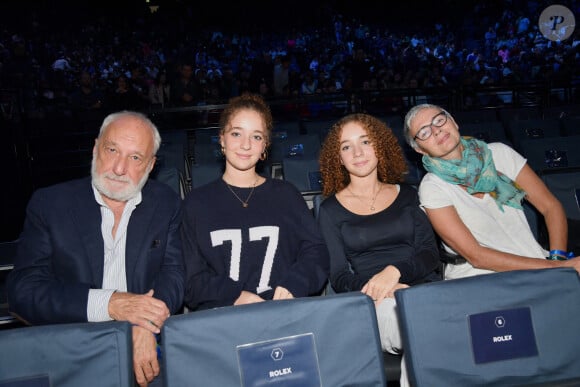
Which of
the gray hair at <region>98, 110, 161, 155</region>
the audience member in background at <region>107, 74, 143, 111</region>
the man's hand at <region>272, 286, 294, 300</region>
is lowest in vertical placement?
the man's hand at <region>272, 286, 294, 300</region>

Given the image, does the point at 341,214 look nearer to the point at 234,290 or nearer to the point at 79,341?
the point at 234,290

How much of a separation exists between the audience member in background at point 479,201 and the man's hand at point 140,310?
123 cm

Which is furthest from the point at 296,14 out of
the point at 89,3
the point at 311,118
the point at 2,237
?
the point at 2,237

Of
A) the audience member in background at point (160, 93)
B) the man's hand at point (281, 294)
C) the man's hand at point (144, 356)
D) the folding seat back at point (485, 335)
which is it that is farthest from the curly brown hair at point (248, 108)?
the audience member in background at point (160, 93)

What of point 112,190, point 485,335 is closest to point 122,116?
point 112,190

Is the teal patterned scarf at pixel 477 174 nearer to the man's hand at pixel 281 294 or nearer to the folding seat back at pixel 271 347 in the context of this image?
the man's hand at pixel 281 294

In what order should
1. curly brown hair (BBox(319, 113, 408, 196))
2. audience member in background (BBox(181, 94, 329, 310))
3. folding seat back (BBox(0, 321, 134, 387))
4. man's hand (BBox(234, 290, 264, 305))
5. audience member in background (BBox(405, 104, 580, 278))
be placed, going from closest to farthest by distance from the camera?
1. folding seat back (BBox(0, 321, 134, 387))
2. man's hand (BBox(234, 290, 264, 305))
3. audience member in background (BBox(181, 94, 329, 310))
4. audience member in background (BBox(405, 104, 580, 278))
5. curly brown hair (BBox(319, 113, 408, 196))

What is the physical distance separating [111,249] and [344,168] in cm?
117

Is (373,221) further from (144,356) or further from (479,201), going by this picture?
(144,356)

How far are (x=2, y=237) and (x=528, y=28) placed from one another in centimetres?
1322

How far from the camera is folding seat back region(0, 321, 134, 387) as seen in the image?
97cm

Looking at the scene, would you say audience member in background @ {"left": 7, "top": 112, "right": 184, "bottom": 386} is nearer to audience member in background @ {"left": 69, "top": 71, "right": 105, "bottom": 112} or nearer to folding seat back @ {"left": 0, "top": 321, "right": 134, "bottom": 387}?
folding seat back @ {"left": 0, "top": 321, "right": 134, "bottom": 387}

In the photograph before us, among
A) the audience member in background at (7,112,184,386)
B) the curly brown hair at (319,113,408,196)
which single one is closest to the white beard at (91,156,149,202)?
the audience member in background at (7,112,184,386)

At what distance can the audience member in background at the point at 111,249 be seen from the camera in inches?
54.1
